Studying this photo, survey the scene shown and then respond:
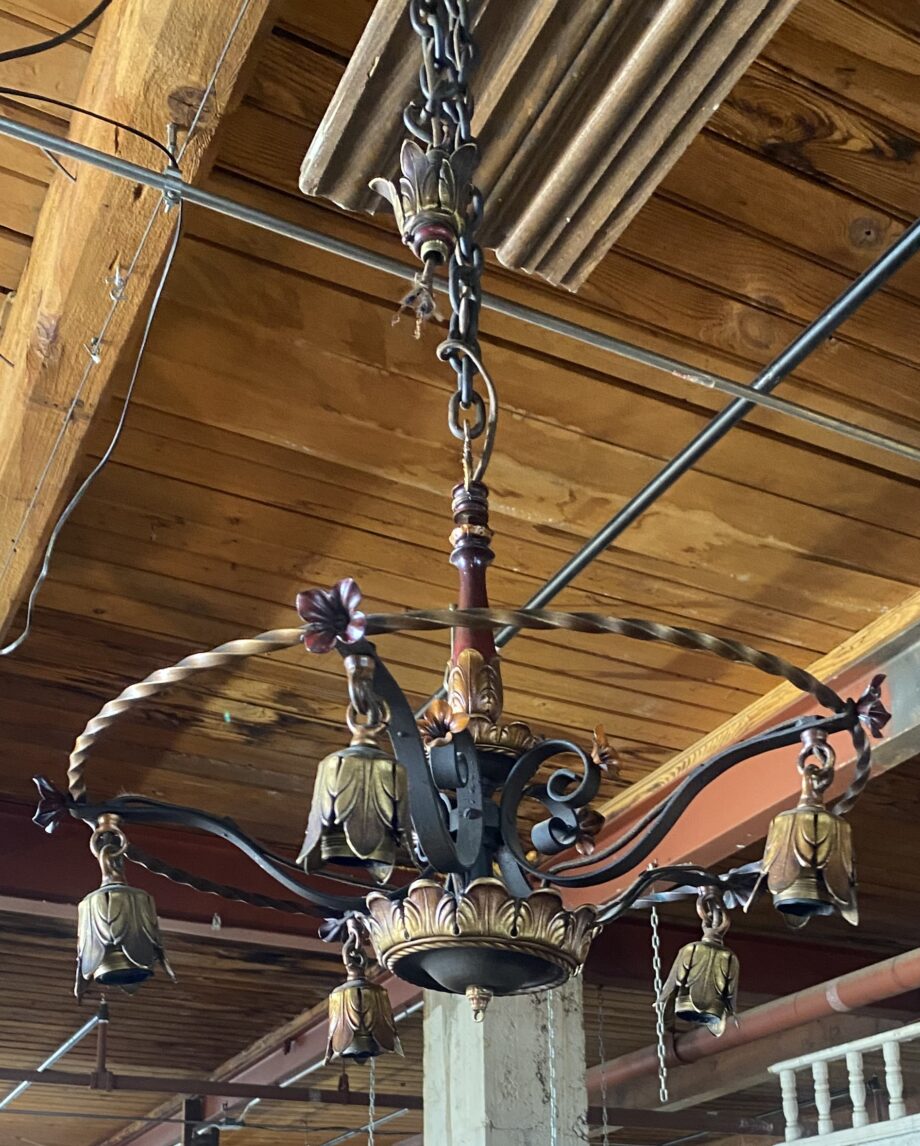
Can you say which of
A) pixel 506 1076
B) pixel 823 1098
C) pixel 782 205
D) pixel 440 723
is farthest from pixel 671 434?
pixel 823 1098

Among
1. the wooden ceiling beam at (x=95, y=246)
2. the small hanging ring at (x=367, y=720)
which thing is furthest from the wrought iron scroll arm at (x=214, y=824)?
the wooden ceiling beam at (x=95, y=246)

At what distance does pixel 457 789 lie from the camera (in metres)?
1.67

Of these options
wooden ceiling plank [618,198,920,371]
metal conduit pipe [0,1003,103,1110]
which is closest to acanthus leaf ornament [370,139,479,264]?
wooden ceiling plank [618,198,920,371]

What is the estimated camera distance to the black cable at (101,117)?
180 cm

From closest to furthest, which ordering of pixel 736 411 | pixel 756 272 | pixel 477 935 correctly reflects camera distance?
pixel 477 935
pixel 756 272
pixel 736 411

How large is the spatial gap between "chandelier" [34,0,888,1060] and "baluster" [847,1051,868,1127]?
11.4 ft

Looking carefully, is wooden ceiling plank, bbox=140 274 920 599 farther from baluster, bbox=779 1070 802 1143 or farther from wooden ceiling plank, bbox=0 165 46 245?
baluster, bbox=779 1070 802 1143

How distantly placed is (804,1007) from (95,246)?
4730 mm

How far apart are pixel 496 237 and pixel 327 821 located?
0.97 metres

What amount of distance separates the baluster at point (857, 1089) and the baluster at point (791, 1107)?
32cm

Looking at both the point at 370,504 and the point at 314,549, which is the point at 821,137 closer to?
the point at 370,504

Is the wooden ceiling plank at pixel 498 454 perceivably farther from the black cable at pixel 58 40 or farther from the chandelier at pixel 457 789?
the chandelier at pixel 457 789

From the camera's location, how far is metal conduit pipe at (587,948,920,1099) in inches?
201

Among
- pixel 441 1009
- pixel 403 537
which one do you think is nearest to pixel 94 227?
pixel 403 537
